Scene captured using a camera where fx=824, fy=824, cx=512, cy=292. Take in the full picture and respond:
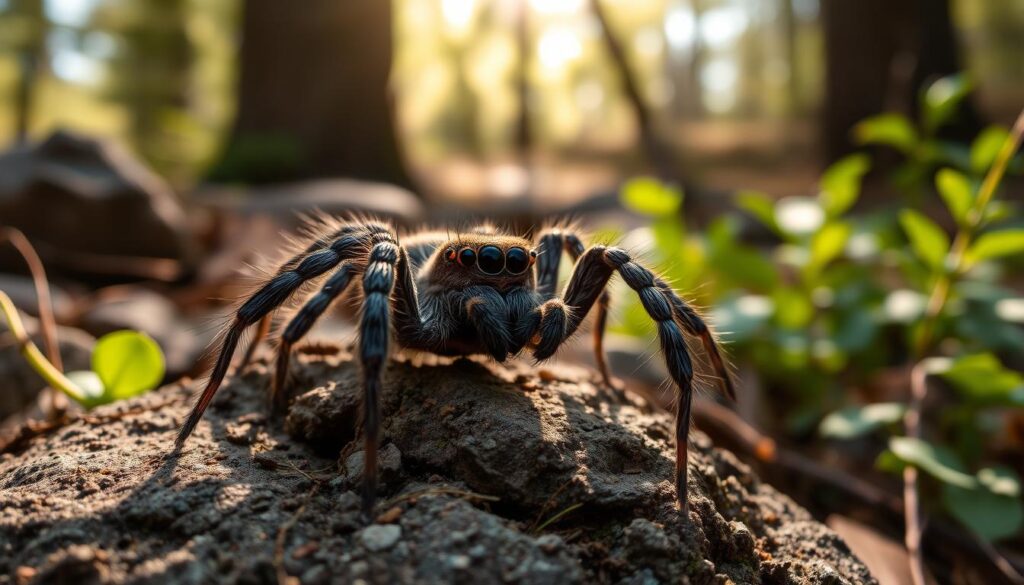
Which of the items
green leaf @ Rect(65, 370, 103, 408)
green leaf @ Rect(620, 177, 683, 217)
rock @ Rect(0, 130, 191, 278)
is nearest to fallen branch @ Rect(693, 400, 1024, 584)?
green leaf @ Rect(620, 177, 683, 217)

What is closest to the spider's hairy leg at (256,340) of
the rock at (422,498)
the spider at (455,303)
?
the spider at (455,303)

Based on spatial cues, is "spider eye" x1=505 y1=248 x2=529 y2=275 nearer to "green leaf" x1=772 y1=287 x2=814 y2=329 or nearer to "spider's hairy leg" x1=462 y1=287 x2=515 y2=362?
"spider's hairy leg" x1=462 y1=287 x2=515 y2=362

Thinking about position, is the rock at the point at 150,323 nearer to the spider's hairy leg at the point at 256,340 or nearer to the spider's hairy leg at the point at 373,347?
the spider's hairy leg at the point at 256,340

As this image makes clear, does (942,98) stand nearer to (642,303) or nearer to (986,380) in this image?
(986,380)

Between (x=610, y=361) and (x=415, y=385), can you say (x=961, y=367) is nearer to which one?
(x=610, y=361)

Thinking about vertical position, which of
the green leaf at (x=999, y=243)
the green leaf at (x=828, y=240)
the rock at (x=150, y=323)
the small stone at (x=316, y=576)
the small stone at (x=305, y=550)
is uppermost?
the green leaf at (x=999, y=243)
